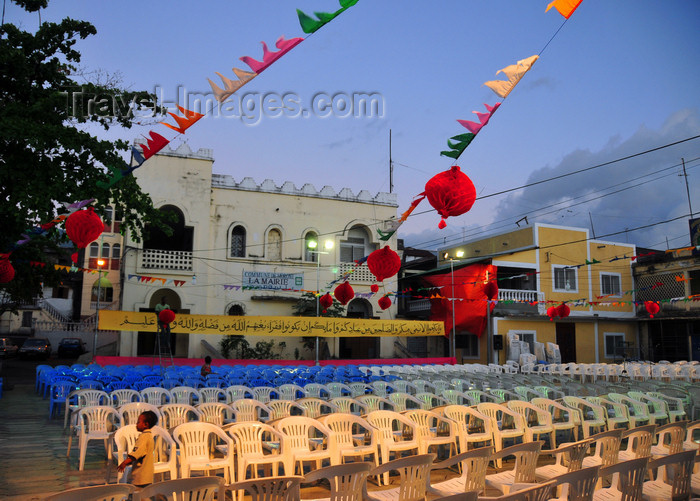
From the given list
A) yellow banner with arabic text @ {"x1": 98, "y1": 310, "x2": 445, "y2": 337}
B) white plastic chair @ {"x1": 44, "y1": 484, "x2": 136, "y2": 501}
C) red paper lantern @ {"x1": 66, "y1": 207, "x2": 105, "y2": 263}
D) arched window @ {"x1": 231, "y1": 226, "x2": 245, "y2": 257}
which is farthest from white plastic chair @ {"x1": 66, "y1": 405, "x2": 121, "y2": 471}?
arched window @ {"x1": 231, "y1": 226, "x2": 245, "y2": 257}

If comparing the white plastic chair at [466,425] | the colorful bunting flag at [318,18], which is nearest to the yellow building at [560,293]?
the white plastic chair at [466,425]

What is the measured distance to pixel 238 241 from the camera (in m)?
27.5

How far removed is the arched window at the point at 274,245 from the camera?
27.8m

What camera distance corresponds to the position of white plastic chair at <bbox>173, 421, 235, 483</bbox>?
5.94 m

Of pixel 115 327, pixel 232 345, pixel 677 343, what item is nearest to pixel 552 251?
pixel 677 343

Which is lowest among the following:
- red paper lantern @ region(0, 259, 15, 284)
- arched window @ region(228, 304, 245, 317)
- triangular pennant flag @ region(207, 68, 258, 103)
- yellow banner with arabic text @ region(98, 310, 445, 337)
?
yellow banner with arabic text @ region(98, 310, 445, 337)

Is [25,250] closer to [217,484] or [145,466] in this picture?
[145,466]

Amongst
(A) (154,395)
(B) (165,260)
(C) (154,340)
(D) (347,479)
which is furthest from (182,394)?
(C) (154,340)

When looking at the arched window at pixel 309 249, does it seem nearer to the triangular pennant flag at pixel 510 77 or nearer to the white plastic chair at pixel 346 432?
the white plastic chair at pixel 346 432

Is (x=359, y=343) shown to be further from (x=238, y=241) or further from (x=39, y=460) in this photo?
(x=39, y=460)

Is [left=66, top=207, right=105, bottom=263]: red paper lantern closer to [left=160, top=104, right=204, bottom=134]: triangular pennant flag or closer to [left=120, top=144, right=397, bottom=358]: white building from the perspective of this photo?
[left=160, top=104, right=204, bottom=134]: triangular pennant flag

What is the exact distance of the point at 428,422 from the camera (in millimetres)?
8164

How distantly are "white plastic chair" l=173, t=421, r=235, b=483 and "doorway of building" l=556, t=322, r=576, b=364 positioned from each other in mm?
26268

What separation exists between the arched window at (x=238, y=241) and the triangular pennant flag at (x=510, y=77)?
2201 cm
